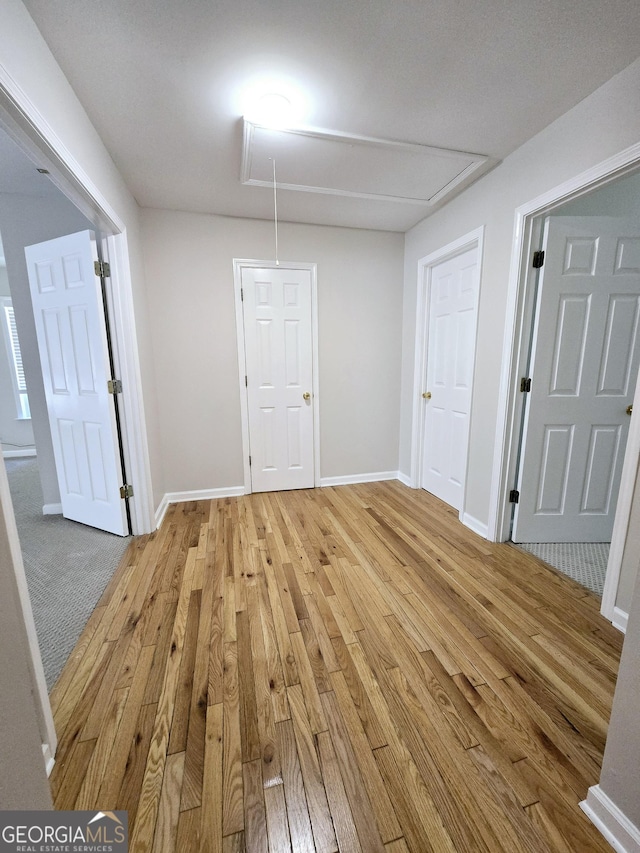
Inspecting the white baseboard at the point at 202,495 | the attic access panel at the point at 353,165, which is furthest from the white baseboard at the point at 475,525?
the attic access panel at the point at 353,165

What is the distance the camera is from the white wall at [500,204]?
1476mm

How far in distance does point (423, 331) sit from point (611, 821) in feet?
9.60

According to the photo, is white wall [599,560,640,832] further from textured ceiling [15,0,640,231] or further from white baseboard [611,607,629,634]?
textured ceiling [15,0,640,231]

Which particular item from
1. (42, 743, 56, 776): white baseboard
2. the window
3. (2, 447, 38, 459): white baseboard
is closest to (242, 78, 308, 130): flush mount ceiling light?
(42, 743, 56, 776): white baseboard

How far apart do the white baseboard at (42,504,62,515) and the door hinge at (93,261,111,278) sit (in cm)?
195

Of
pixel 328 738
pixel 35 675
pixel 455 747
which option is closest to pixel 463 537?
pixel 455 747

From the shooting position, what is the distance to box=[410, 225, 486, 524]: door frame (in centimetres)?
238

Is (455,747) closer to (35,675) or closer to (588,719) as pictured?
Result: (588,719)

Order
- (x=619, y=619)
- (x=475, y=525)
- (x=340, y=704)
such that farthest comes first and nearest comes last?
(x=475, y=525) < (x=619, y=619) < (x=340, y=704)

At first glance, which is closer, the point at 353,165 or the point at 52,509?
the point at 353,165

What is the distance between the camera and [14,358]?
461cm

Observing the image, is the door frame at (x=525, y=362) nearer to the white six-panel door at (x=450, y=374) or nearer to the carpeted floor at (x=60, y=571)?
the white six-panel door at (x=450, y=374)

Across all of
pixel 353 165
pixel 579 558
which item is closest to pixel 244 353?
pixel 353 165

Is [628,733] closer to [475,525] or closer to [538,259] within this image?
[475,525]
